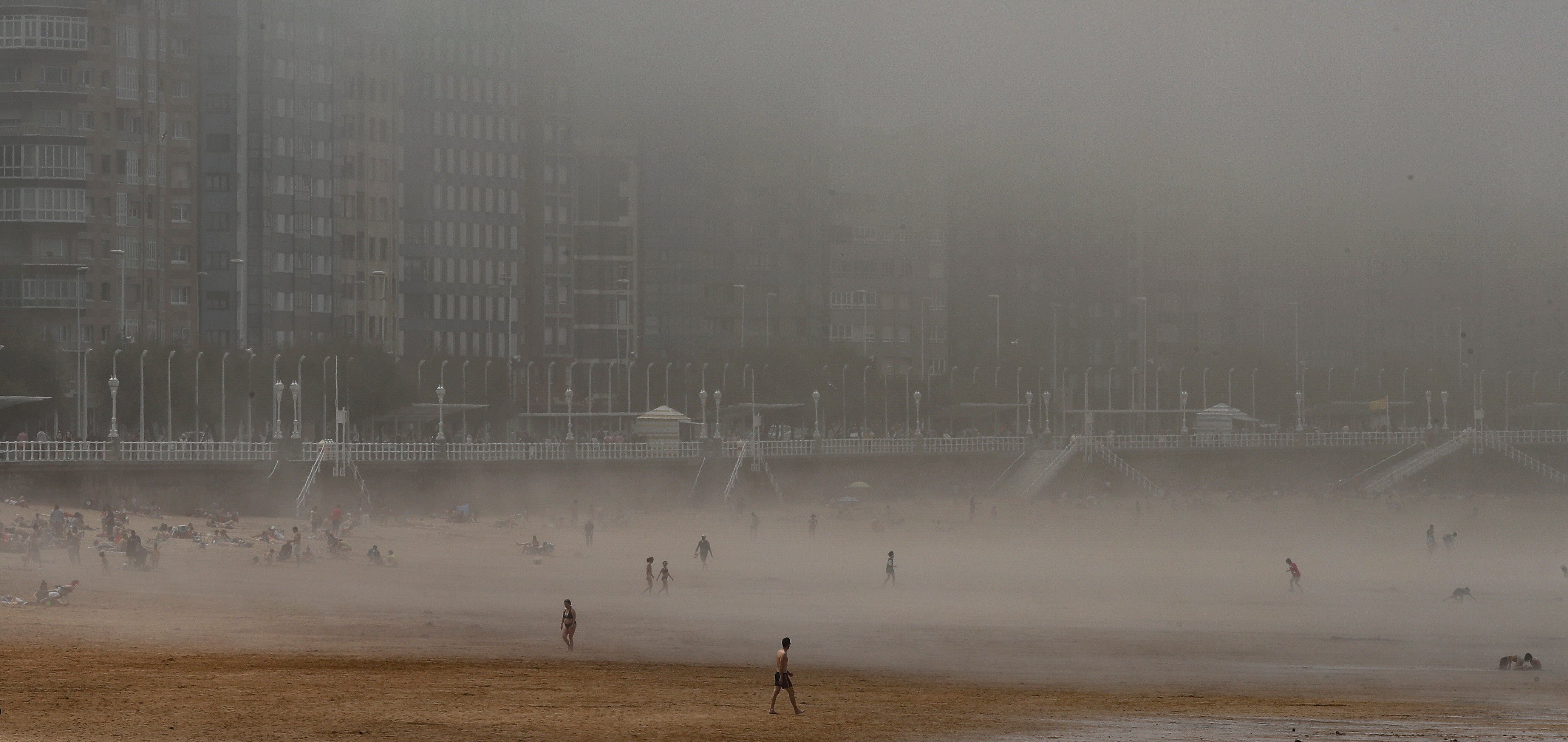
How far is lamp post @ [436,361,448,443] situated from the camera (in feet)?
352

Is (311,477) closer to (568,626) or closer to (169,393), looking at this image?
(169,393)

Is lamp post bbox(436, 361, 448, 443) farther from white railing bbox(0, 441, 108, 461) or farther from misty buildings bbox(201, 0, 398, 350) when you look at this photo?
white railing bbox(0, 441, 108, 461)

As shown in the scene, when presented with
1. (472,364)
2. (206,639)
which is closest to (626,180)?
(472,364)

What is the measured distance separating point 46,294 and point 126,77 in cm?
1790

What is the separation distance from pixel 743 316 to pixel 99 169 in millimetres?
60463

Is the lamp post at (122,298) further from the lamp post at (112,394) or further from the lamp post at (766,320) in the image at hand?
the lamp post at (766,320)

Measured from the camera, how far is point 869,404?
155250mm

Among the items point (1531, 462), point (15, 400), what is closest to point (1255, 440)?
point (1531, 462)

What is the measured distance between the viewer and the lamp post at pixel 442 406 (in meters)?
107

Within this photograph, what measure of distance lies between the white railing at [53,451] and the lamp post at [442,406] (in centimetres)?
1859

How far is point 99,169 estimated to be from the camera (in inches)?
5507

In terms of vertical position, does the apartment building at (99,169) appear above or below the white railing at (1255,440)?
above

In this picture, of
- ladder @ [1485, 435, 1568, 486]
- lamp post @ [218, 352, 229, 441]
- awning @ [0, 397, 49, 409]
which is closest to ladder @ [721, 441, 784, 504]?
lamp post @ [218, 352, 229, 441]

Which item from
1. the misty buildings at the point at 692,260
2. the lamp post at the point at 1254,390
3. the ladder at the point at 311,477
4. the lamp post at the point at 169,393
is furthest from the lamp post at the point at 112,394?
the lamp post at the point at 1254,390
